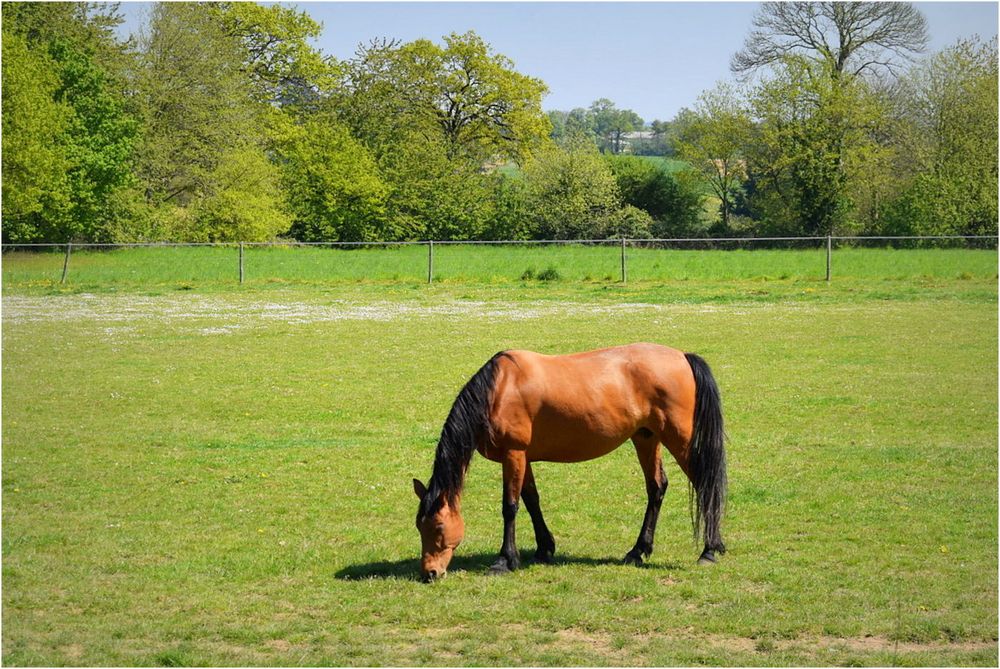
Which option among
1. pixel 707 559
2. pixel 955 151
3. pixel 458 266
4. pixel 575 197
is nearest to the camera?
pixel 707 559

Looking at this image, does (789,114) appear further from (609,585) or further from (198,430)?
(609,585)

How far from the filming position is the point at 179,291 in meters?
30.0

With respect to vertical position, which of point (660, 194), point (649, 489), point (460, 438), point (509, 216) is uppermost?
point (660, 194)

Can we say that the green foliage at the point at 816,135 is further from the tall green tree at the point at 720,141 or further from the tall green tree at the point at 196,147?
the tall green tree at the point at 196,147

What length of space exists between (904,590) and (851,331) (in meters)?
14.4

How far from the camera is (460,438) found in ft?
21.9

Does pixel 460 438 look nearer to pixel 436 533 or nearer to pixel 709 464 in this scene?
pixel 436 533

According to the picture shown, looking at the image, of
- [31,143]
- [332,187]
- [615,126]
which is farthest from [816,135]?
[615,126]

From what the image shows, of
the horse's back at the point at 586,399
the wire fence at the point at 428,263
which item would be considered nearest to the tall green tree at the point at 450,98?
the wire fence at the point at 428,263

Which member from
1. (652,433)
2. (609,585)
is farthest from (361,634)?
(652,433)

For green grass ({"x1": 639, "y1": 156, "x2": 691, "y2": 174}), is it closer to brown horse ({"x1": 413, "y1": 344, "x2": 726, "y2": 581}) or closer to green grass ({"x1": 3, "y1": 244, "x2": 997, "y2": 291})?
green grass ({"x1": 3, "y1": 244, "x2": 997, "y2": 291})

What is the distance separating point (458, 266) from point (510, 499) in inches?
1108

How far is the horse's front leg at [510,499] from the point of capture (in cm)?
689

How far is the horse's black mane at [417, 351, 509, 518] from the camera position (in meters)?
6.65
